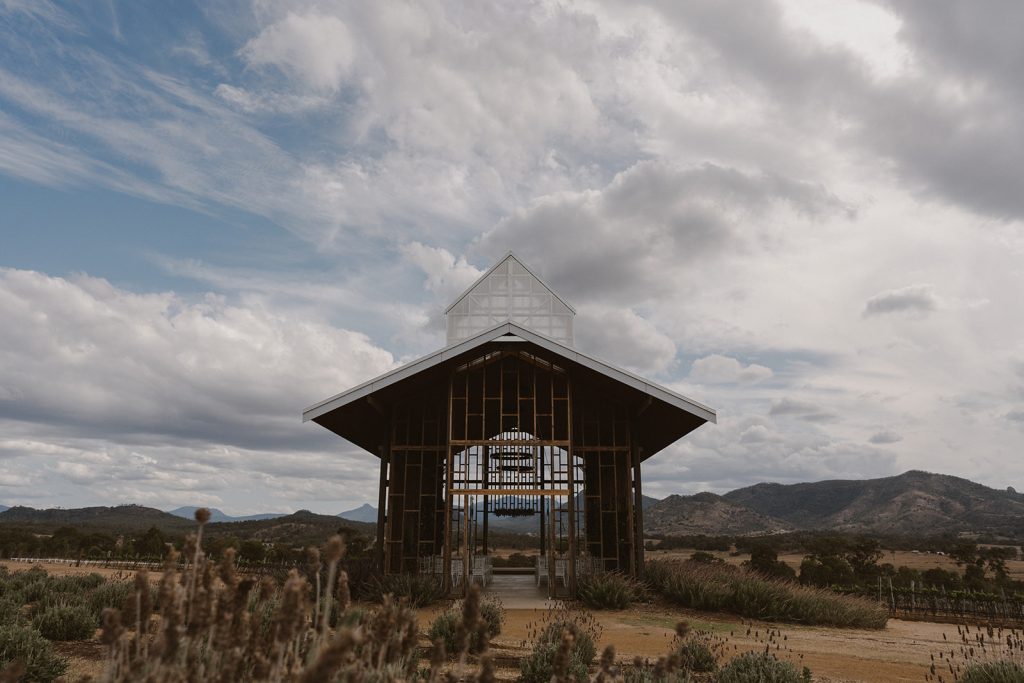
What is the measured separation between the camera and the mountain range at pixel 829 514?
3108 inches

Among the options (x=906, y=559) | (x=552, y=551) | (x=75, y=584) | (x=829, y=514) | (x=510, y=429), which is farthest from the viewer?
(x=829, y=514)

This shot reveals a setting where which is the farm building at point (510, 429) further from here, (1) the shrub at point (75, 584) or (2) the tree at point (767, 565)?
(2) the tree at point (767, 565)

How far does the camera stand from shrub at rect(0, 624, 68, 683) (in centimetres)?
621

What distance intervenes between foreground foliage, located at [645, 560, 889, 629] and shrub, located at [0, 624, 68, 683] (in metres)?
11.0

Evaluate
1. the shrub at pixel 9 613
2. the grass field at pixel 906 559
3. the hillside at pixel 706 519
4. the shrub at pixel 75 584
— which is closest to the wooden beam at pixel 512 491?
the shrub at pixel 75 584

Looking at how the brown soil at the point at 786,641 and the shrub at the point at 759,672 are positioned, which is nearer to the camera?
the shrub at the point at 759,672

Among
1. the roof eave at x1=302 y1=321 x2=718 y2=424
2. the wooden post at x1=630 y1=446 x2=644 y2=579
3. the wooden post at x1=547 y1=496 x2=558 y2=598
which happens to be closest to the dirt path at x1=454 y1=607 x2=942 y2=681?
the wooden post at x1=547 y1=496 x2=558 y2=598

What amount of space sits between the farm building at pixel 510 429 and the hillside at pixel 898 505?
67839 mm

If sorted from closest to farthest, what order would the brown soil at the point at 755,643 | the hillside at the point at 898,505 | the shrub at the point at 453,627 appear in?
1. the shrub at the point at 453,627
2. the brown soil at the point at 755,643
3. the hillside at the point at 898,505

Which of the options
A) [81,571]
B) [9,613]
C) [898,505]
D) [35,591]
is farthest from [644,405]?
[898,505]

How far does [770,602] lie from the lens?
1309 centimetres

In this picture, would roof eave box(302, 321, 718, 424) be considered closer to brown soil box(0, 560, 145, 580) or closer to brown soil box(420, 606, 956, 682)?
brown soil box(420, 606, 956, 682)

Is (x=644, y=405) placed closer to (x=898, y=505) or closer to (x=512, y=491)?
(x=512, y=491)

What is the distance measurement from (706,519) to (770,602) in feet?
268
